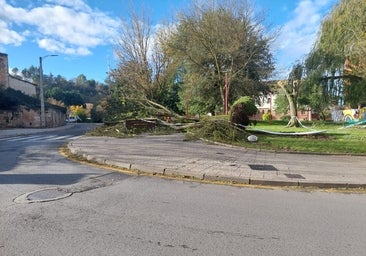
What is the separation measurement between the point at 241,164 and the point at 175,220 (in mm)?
5547

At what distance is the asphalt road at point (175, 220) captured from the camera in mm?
4324

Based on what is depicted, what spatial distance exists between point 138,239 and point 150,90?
78.5ft

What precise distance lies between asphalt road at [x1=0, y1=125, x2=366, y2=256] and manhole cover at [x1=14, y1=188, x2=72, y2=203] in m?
0.15

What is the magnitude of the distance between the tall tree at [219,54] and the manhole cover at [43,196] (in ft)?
73.5

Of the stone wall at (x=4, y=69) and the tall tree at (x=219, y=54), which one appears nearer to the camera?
the tall tree at (x=219, y=54)

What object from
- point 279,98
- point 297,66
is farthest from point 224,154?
point 279,98

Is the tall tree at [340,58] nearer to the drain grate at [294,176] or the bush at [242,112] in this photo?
the bush at [242,112]

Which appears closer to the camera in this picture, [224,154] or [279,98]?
[224,154]

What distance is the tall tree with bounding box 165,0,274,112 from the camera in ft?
99.1

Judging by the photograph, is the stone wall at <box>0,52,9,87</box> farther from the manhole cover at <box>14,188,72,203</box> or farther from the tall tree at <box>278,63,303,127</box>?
the manhole cover at <box>14,188,72,203</box>

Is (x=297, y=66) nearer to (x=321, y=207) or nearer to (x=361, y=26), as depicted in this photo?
(x=361, y=26)

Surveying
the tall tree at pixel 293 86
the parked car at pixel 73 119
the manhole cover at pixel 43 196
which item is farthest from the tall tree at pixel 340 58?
the parked car at pixel 73 119

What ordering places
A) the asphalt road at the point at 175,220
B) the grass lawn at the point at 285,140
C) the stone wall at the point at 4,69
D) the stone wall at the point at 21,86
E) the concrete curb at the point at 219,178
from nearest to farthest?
the asphalt road at the point at 175,220 → the concrete curb at the point at 219,178 → the grass lawn at the point at 285,140 → the stone wall at the point at 4,69 → the stone wall at the point at 21,86

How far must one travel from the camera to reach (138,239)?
454 cm
